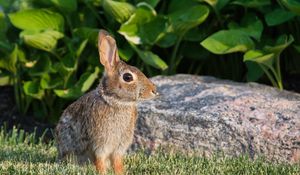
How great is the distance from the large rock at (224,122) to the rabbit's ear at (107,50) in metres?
1.40

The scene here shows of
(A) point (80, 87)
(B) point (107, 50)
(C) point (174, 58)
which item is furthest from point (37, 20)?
(B) point (107, 50)

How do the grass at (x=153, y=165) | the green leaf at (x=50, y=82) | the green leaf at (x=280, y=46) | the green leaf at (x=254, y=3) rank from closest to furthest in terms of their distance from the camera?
the grass at (x=153, y=165) → the green leaf at (x=280, y=46) → the green leaf at (x=254, y=3) → the green leaf at (x=50, y=82)

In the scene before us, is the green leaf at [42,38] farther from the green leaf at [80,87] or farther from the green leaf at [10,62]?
the green leaf at [80,87]

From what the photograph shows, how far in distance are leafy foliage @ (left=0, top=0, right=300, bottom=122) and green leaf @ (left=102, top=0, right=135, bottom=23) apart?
0.01 metres

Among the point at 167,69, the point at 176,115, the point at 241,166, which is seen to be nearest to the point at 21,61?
the point at 167,69

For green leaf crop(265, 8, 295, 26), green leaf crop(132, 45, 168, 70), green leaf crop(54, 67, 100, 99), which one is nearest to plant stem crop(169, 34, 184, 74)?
green leaf crop(132, 45, 168, 70)

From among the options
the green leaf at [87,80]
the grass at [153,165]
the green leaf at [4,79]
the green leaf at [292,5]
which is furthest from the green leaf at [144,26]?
the green leaf at [4,79]

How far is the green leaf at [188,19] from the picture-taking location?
7.99m

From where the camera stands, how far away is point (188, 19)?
320 inches

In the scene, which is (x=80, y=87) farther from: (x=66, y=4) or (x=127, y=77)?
(x=127, y=77)

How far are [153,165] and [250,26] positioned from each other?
2.42 metres

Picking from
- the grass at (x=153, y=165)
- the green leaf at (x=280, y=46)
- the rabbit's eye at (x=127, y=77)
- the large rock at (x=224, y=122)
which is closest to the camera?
the grass at (x=153, y=165)

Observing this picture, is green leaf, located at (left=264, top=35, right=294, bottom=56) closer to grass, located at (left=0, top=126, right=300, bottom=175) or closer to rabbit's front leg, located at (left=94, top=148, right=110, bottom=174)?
grass, located at (left=0, top=126, right=300, bottom=175)

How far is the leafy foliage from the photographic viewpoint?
8180 mm
